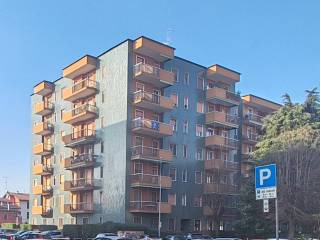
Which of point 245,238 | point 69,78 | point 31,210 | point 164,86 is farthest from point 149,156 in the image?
point 31,210

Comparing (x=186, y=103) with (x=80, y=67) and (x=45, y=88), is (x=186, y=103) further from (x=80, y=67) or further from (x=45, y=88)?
(x=45, y=88)

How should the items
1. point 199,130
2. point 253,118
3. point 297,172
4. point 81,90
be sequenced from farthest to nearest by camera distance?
point 253,118
point 199,130
point 81,90
point 297,172

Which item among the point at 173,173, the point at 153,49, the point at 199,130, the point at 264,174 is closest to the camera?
the point at 264,174

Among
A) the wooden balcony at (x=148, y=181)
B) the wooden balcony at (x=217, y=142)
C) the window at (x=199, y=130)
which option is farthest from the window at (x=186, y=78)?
the wooden balcony at (x=148, y=181)

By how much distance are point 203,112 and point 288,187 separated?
22.3 m

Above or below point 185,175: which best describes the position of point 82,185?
below

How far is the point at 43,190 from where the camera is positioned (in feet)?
223

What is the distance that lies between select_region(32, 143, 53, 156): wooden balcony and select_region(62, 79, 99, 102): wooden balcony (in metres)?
9.71

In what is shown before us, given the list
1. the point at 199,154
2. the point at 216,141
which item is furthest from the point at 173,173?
the point at 216,141

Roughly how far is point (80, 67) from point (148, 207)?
19.0 metres

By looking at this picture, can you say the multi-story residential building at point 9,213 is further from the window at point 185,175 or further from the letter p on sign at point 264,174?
the letter p on sign at point 264,174

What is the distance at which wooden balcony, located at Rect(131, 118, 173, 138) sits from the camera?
52250 millimetres

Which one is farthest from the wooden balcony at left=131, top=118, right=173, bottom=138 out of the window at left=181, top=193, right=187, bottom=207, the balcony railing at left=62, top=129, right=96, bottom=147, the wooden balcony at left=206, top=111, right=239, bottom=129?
the wooden balcony at left=206, top=111, right=239, bottom=129

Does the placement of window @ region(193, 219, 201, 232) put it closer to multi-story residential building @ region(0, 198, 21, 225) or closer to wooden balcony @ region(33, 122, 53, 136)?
wooden balcony @ region(33, 122, 53, 136)
